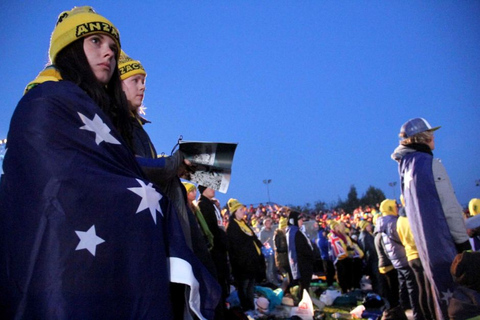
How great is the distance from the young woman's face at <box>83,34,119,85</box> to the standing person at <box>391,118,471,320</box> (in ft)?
11.0

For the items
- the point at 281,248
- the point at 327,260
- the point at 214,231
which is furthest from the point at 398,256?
the point at 327,260

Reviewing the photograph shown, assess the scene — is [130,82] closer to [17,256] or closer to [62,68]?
[62,68]

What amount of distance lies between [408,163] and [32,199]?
390 cm

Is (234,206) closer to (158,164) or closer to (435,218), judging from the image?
(435,218)

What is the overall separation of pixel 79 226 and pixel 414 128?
406cm

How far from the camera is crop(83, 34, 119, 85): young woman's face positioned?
1.82 metres

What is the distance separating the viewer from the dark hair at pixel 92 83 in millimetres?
1691

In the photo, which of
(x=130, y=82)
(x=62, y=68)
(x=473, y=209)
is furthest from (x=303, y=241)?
(x=62, y=68)

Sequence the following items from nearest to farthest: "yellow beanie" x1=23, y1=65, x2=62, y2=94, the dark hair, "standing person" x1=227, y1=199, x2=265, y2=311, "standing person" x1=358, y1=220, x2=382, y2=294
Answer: "yellow beanie" x1=23, y1=65, x2=62, y2=94, the dark hair, "standing person" x1=227, y1=199, x2=265, y2=311, "standing person" x1=358, y1=220, x2=382, y2=294

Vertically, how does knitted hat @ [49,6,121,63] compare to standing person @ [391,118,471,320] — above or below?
above

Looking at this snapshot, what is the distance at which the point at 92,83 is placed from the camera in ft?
5.63

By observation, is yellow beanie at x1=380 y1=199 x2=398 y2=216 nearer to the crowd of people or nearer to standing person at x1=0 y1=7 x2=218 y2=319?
the crowd of people

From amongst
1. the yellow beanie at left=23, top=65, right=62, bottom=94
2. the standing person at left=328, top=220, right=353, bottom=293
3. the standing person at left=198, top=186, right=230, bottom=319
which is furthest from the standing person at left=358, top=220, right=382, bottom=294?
the yellow beanie at left=23, top=65, right=62, bottom=94

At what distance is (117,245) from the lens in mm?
1310
